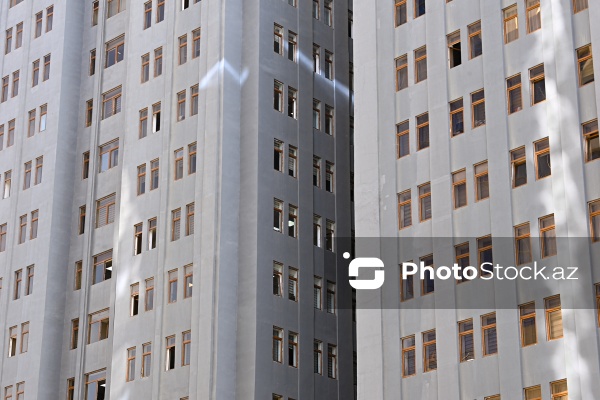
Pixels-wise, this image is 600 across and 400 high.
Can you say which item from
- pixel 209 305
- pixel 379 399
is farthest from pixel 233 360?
pixel 379 399

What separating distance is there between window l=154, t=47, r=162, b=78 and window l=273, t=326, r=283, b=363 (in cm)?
1477

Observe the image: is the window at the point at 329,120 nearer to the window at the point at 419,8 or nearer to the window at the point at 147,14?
the window at the point at 147,14

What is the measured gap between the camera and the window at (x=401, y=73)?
165 feet

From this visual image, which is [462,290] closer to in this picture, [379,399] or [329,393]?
[379,399]

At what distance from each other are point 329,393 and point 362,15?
17507 mm

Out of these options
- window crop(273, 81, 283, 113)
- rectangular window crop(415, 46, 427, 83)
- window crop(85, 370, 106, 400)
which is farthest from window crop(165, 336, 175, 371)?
rectangular window crop(415, 46, 427, 83)

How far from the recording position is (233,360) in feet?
181

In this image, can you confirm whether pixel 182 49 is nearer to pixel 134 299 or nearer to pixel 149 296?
pixel 149 296

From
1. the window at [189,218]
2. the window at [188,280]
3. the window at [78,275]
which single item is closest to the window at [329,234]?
the window at [189,218]

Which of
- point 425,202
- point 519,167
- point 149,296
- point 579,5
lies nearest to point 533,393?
point 519,167

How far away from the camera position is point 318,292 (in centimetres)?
5934

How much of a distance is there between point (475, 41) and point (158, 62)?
66.6 ft

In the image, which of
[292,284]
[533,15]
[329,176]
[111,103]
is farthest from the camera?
[111,103]

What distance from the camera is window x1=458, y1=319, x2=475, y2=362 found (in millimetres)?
44125
